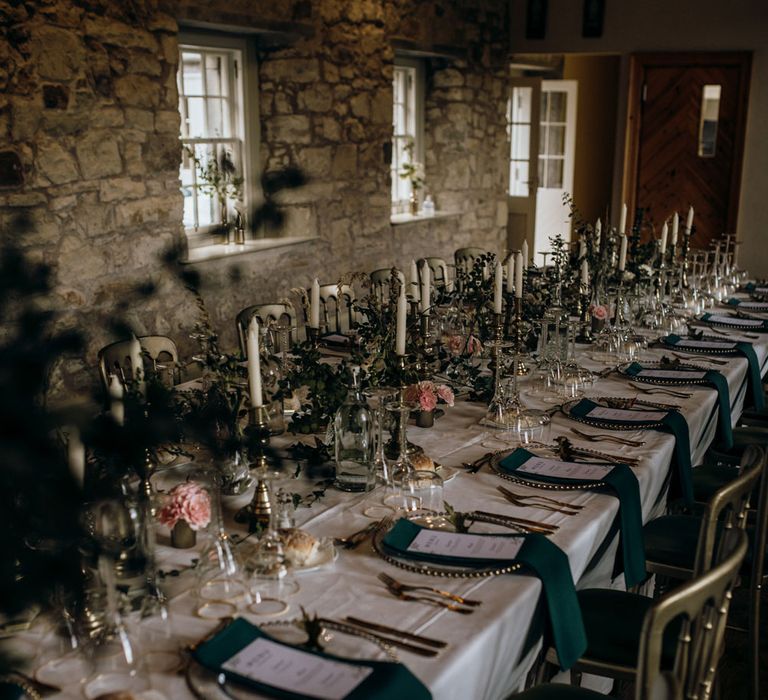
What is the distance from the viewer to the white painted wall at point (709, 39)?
297 inches

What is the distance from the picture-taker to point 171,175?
4797mm

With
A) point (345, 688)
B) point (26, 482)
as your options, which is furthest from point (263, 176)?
point (345, 688)

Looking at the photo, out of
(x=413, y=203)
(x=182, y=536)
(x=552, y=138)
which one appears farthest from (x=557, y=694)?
(x=552, y=138)

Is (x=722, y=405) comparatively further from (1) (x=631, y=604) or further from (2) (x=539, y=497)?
(2) (x=539, y=497)

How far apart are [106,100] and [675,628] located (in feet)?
11.8

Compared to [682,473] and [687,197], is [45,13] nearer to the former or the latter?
[682,473]

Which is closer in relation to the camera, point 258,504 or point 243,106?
point 258,504

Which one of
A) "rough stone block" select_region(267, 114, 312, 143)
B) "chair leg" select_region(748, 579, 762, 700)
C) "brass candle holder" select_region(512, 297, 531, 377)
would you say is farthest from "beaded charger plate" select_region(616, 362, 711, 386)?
"rough stone block" select_region(267, 114, 312, 143)

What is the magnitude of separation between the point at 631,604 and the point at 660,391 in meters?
1.04

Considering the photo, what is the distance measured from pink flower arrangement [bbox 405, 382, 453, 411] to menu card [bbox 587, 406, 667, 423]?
0.47 meters

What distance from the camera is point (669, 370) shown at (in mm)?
3262

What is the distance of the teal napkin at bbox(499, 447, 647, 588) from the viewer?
6.92 feet

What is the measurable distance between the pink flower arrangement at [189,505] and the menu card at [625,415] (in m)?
1.45

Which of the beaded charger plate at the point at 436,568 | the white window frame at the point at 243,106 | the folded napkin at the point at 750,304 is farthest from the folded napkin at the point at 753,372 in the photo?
the white window frame at the point at 243,106
